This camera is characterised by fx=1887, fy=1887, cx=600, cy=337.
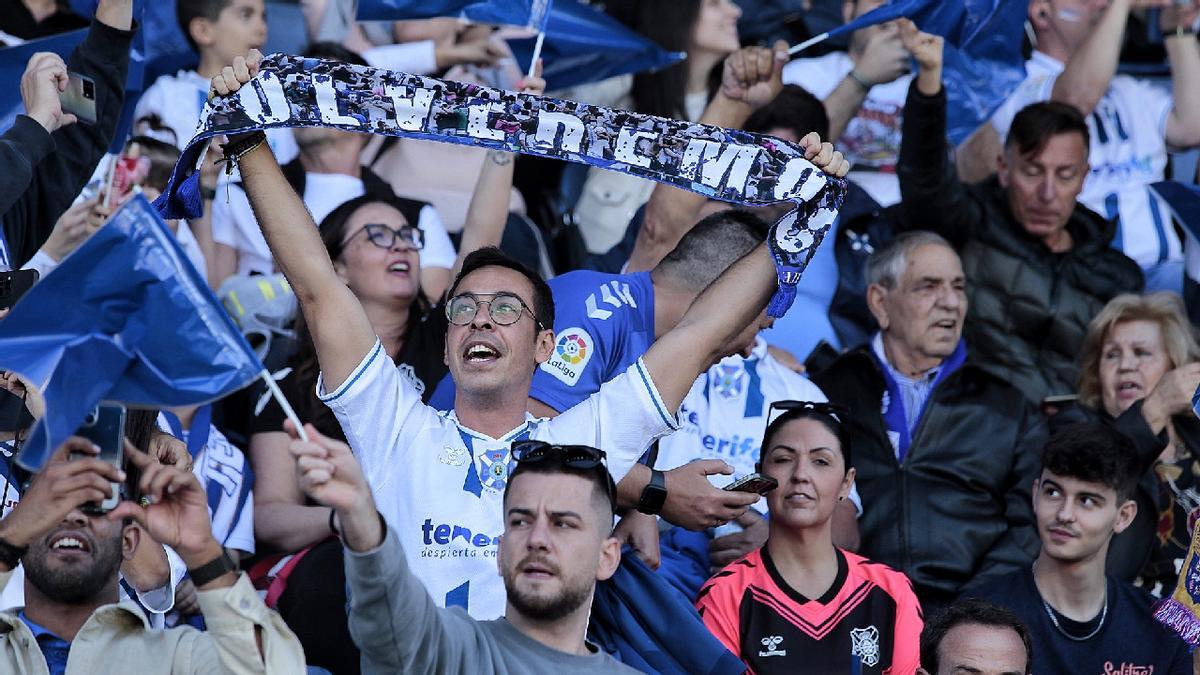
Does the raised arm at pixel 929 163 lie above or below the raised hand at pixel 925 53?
below

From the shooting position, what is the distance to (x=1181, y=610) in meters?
5.82

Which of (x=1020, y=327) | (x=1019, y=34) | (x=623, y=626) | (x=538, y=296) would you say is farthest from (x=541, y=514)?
(x=1019, y=34)

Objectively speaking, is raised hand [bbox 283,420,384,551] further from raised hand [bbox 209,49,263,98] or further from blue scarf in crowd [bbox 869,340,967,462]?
blue scarf in crowd [bbox 869,340,967,462]

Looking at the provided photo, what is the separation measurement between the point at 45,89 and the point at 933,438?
11.2ft

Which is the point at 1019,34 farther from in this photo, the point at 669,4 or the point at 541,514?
the point at 541,514

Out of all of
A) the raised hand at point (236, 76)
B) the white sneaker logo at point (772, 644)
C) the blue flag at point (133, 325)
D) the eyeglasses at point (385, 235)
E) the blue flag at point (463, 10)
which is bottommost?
the white sneaker logo at point (772, 644)

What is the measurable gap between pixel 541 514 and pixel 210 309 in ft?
3.07

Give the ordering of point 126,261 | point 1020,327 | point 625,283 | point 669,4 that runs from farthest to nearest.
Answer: point 669,4
point 1020,327
point 625,283
point 126,261

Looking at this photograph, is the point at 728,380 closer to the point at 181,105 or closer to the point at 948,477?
the point at 948,477

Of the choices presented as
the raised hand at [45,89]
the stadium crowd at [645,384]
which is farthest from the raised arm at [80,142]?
the raised hand at [45,89]

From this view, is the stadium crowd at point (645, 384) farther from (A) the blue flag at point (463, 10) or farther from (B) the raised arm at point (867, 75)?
(A) the blue flag at point (463, 10)

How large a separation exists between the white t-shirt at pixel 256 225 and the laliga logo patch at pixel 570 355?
1.82m

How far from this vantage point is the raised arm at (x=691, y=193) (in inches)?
281

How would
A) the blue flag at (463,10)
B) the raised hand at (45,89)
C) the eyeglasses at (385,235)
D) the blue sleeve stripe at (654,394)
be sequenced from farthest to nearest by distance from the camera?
the blue flag at (463,10)
the eyeglasses at (385,235)
the raised hand at (45,89)
the blue sleeve stripe at (654,394)
